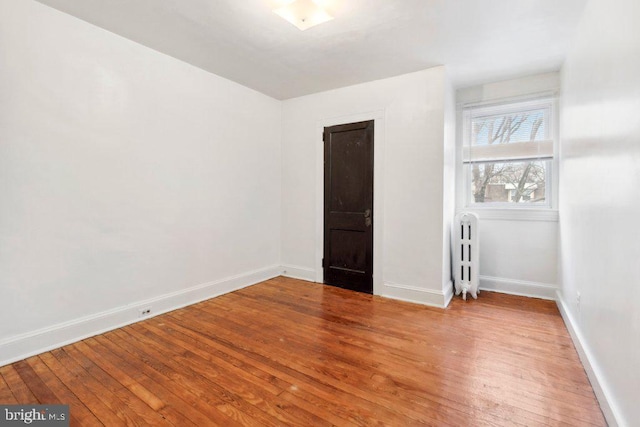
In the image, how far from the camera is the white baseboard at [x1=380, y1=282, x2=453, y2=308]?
134 inches

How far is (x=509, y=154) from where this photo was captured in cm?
385

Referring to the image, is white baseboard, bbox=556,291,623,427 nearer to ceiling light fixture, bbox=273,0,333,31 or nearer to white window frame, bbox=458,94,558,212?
white window frame, bbox=458,94,558,212

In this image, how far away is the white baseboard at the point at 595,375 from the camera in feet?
5.16

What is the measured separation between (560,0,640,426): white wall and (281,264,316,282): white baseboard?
2.97 meters

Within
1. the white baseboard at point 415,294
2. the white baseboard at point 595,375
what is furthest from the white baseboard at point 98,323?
the white baseboard at point 595,375

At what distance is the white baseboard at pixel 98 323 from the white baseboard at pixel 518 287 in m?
3.39

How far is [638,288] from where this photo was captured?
135 cm

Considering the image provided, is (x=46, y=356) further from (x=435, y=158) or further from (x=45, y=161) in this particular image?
(x=435, y=158)

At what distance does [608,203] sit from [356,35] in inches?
91.9

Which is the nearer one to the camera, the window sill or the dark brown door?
the window sill

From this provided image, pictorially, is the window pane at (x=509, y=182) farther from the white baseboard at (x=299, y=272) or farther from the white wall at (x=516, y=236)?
the white baseboard at (x=299, y=272)

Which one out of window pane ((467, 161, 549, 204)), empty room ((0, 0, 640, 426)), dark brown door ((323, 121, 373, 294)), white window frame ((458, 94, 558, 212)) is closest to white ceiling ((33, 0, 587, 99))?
empty room ((0, 0, 640, 426))

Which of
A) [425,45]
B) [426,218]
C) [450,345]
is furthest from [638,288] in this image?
[425,45]

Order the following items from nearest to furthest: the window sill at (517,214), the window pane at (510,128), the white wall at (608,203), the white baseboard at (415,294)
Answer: the white wall at (608,203) → the white baseboard at (415,294) → the window sill at (517,214) → the window pane at (510,128)
